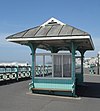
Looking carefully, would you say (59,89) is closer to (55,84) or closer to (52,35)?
(55,84)

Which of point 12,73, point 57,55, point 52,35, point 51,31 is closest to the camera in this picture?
point 52,35

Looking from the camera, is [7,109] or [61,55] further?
[61,55]

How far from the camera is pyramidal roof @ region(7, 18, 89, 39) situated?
45.1 feet

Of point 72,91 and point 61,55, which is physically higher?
point 61,55

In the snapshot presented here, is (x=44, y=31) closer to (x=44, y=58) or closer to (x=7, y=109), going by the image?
(x=44, y=58)

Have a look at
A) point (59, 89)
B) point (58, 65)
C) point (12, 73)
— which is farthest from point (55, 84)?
point (12, 73)

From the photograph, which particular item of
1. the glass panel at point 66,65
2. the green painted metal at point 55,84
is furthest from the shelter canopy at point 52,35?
the green painted metal at point 55,84

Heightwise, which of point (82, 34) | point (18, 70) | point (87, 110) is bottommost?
point (87, 110)

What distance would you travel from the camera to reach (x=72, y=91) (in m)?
13.8

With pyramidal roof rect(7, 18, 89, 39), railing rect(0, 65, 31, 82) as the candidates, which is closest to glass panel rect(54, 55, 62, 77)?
pyramidal roof rect(7, 18, 89, 39)

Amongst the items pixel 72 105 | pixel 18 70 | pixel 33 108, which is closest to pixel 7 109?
pixel 33 108

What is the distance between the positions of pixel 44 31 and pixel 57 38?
4.28 feet

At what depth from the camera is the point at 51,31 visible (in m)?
14.4

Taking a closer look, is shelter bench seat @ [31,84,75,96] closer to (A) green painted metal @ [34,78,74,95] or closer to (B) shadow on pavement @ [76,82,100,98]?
(A) green painted metal @ [34,78,74,95]
